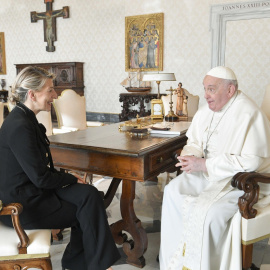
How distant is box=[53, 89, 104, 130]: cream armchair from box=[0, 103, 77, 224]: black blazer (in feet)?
9.36

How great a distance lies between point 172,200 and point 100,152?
24.9 inches

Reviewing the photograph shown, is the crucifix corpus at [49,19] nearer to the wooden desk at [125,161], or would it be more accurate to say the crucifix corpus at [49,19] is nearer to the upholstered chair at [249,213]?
the wooden desk at [125,161]

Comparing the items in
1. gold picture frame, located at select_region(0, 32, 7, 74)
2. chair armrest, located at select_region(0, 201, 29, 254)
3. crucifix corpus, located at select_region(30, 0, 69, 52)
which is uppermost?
crucifix corpus, located at select_region(30, 0, 69, 52)

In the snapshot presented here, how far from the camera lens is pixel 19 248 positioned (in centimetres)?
184

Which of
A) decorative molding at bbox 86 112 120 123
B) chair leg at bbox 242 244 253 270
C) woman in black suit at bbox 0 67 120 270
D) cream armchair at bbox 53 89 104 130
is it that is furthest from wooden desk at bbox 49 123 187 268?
decorative molding at bbox 86 112 120 123

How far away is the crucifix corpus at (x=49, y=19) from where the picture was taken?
10.1 meters

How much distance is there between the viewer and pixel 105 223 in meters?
2.16

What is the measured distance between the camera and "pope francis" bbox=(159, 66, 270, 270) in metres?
2.11

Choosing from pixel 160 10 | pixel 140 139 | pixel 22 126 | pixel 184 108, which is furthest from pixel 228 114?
pixel 160 10

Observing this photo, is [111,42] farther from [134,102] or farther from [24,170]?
[24,170]

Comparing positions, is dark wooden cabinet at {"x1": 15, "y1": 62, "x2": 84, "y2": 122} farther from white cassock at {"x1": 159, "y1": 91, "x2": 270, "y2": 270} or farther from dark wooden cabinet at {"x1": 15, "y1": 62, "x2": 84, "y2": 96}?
white cassock at {"x1": 159, "y1": 91, "x2": 270, "y2": 270}

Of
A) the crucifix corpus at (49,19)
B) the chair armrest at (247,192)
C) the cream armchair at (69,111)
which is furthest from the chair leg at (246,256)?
the crucifix corpus at (49,19)

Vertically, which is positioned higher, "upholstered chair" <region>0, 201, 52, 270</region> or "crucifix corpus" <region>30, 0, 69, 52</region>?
"crucifix corpus" <region>30, 0, 69, 52</region>

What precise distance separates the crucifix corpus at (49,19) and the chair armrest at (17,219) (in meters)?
9.04
